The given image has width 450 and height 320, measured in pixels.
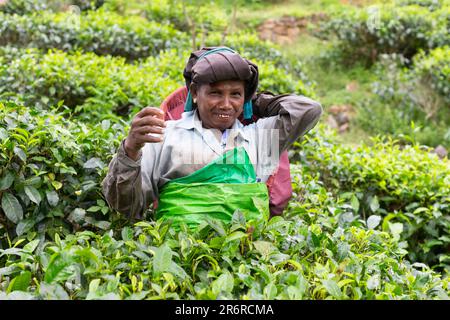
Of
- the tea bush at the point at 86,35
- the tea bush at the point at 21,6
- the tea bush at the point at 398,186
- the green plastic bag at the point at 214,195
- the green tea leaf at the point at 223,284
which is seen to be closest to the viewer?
the green tea leaf at the point at 223,284

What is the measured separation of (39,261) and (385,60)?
A: 6968 millimetres

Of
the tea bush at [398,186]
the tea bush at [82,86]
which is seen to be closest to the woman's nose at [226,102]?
the tea bush at [398,186]

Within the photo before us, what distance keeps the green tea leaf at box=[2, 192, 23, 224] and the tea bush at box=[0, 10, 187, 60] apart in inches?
160

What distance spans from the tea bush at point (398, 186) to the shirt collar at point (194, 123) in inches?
50.6

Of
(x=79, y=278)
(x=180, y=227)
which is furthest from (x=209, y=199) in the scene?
(x=79, y=278)

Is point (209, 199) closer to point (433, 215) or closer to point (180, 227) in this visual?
point (180, 227)

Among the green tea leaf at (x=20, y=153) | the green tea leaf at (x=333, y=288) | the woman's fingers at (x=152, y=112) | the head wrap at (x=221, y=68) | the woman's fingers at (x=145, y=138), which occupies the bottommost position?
the green tea leaf at (x=333, y=288)

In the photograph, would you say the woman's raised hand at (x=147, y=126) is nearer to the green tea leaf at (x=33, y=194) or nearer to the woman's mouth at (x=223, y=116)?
the woman's mouth at (x=223, y=116)

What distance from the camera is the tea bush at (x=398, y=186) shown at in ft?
12.4

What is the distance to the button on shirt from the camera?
2.44m

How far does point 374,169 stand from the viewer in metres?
4.04

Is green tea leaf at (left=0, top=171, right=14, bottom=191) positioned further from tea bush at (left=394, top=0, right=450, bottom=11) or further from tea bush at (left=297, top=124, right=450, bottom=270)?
tea bush at (left=394, top=0, right=450, bottom=11)

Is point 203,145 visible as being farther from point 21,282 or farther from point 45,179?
point 21,282
